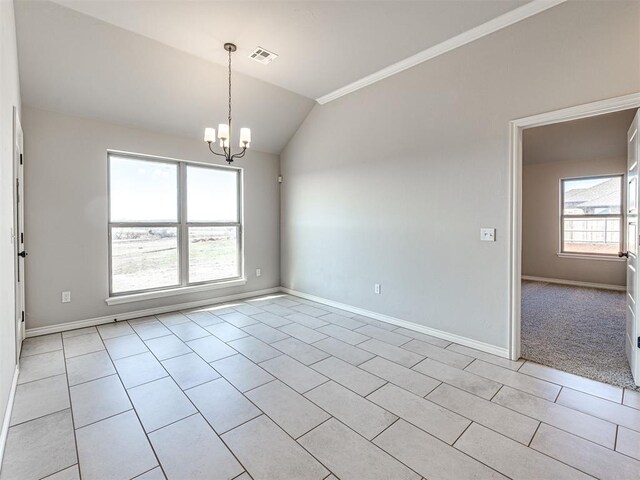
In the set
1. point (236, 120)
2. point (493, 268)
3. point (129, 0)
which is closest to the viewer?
point (129, 0)

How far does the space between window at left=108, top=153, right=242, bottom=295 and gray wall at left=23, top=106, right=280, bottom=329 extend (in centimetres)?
17

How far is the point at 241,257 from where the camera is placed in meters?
5.14

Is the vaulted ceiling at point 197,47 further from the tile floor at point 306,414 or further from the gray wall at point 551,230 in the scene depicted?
the gray wall at point 551,230

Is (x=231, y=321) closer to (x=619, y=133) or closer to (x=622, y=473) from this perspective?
(x=622, y=473)

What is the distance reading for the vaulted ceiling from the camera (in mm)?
2631

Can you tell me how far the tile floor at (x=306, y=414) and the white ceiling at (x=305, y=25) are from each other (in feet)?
10.1

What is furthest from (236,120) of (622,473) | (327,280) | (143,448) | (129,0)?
(622,473)

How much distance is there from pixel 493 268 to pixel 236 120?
381 centimetres

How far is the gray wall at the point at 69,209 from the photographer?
3.35 meters

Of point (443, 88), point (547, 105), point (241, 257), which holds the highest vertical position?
point (443, 88)

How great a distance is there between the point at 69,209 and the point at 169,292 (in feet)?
5.12

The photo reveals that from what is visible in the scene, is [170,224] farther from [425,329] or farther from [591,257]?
[591,257]

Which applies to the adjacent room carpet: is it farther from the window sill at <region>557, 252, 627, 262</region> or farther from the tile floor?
the window sill at <region>557, 252, 627, 262</region>

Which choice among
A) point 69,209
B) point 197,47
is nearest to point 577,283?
point 197,47
